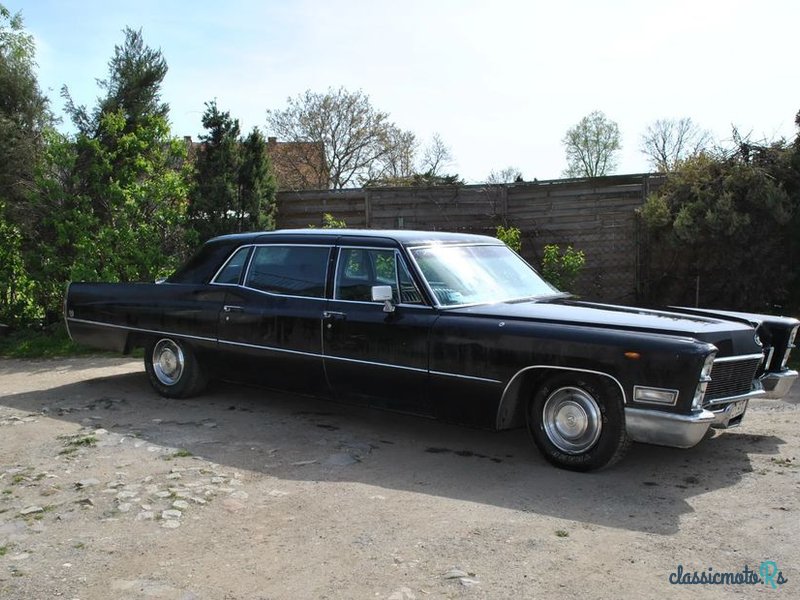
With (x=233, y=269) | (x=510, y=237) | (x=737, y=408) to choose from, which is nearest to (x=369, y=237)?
(x=233, y=269)

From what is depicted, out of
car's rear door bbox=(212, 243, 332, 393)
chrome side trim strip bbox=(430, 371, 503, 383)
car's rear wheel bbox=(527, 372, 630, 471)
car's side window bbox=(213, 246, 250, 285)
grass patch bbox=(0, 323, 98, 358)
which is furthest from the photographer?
grass patch bbox=(0, 323, 98, 358)

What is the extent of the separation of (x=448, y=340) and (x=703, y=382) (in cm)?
169

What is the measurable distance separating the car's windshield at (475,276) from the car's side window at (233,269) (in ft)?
5.92

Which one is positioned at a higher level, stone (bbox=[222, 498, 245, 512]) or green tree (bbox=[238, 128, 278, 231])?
green tree (bbox=[238, 128, 278, 231])

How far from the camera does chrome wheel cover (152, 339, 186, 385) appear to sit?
7230 millimetres

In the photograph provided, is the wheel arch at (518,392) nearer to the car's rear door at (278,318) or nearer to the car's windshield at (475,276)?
the car's windshield at (475,276)

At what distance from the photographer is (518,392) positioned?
5289 millimetres

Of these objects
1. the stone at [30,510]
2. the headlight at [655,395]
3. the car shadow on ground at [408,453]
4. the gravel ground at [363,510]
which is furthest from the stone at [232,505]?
the headlight at [655,395]

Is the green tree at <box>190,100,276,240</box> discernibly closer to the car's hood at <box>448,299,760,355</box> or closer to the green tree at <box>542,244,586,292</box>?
the green tree at <box>542,244,586,292</box>

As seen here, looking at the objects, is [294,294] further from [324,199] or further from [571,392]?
[324,199]

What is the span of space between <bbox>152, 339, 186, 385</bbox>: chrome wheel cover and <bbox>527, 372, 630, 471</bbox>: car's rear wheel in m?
3.55

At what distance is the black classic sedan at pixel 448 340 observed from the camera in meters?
4.82
